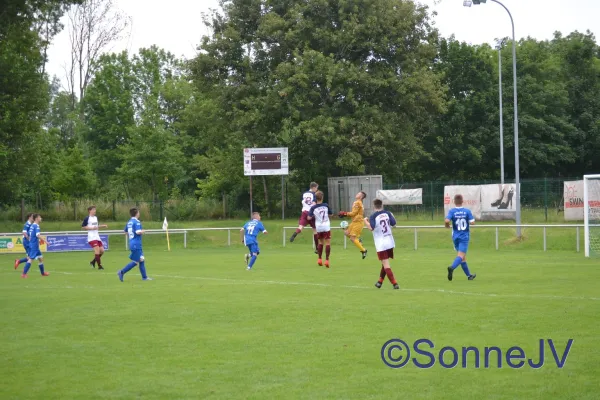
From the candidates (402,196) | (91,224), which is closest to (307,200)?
(91,224)

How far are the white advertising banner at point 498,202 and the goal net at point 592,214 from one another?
1074 cm

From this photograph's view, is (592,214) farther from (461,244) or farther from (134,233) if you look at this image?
(134,233)

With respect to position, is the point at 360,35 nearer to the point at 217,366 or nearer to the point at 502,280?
the point at 502,280

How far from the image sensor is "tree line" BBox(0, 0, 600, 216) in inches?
1865

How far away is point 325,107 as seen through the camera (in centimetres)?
4894

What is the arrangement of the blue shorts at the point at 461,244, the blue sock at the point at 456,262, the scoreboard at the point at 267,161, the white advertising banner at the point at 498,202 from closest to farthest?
the blue sock at the point at 456,262 < the blue shorts at the point at 461,244 < the white advertising banner at the point at 498,202 < the scoreboard at the point at 267,161

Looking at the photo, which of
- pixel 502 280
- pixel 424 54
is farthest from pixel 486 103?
pixel 502 280

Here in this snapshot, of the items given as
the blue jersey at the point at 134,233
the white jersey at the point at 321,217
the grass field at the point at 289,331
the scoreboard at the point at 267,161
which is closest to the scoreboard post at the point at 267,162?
the scoreboard at the point at 267,161

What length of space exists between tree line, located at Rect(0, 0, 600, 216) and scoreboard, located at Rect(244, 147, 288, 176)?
3.96 metres

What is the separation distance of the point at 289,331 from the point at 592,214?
70.6 ft

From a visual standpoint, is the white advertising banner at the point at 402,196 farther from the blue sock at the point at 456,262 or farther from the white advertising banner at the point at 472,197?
the blue sock at the point at 456,262

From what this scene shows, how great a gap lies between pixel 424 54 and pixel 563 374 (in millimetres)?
44280

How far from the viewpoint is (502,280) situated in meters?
18.9

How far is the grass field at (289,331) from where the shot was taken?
8344mm
